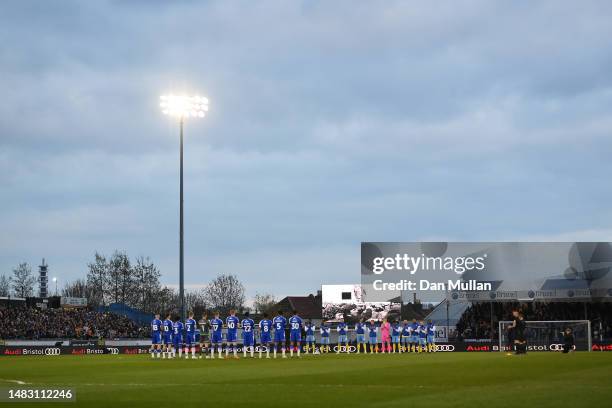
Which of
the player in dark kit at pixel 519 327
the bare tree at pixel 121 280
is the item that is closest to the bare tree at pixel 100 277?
the bare tree at pixel 121 280

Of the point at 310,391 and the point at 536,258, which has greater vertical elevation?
the point at 536,258

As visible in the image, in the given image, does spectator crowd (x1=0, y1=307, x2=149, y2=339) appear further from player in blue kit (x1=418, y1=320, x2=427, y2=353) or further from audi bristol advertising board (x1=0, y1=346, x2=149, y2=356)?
player in blue kit (x1=418, y1=320, x2=427, y2=353)

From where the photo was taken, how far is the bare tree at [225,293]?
134000 millimetres

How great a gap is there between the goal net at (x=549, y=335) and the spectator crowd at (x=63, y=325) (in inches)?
1385

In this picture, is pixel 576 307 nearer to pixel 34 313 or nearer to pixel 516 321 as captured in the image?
pixel 516 321

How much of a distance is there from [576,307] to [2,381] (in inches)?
2298

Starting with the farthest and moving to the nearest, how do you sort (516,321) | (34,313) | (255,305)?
(255,305)
(34,313)
(516,321)

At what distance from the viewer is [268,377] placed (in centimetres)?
2350

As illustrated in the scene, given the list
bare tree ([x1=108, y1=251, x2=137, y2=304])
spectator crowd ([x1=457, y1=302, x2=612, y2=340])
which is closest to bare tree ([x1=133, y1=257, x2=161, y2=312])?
bare tree ([x1=108, y1=251, x2=137, y2=304])

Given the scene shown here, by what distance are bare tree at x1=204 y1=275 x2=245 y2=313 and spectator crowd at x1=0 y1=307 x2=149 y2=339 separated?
43.5 m

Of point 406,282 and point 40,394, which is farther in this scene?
point 406,282

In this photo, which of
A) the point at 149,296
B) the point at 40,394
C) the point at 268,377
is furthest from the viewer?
the point at 149,296

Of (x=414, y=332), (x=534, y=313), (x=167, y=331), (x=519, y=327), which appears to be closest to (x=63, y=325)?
→ (x=414, y=332)

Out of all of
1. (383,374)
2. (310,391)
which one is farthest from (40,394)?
(383,374)
